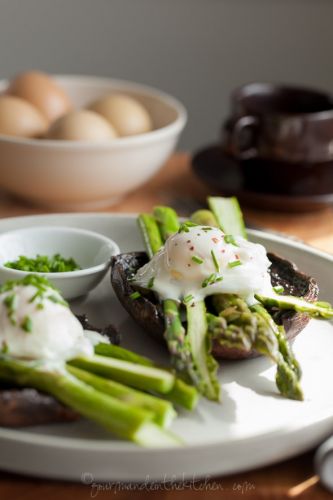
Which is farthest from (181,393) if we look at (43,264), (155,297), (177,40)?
(177,40)

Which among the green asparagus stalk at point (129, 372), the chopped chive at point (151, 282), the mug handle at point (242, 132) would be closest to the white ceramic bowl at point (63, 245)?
the chopped chive at point (151, 282)

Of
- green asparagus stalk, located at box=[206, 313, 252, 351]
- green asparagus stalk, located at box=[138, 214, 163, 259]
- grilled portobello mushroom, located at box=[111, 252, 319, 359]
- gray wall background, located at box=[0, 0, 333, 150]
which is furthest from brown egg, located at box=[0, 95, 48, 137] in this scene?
gray wall background, located at box=[0, 0, 333, 150]

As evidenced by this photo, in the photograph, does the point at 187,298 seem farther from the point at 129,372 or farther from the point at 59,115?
the point at 59,115

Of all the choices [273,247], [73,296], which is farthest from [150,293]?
[273,247]

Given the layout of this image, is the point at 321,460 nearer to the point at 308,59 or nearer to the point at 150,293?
the point at 150,293

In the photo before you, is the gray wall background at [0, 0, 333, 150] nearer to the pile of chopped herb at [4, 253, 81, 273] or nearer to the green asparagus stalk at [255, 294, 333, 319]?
the pile of chopped herb at [4, 253, 81, 273]
